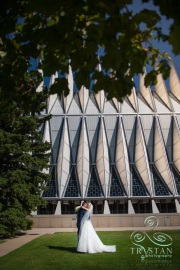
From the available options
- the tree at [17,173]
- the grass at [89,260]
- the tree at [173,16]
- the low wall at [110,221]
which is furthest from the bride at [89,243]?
the low wall at [110,221]

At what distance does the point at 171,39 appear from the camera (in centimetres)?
243

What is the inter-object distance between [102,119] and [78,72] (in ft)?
133

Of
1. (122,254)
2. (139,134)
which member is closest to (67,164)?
(139,134)

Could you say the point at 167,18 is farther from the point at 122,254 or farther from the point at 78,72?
the point at 122,254

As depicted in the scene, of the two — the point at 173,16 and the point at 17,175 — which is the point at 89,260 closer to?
the point at 17,175

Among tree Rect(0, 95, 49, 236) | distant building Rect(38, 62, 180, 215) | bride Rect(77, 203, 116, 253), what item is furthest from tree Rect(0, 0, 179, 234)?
distant building Rect(38, 62, 180, 215)

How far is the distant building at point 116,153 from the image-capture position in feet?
120

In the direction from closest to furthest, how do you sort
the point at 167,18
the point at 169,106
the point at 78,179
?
the point at 167,18
the point at 78,179
the point at 169,106

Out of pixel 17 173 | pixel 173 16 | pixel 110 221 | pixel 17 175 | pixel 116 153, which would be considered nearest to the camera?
pixel 173 16

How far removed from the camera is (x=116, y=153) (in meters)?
41.8

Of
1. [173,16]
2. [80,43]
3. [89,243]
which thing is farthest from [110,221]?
[173,16]

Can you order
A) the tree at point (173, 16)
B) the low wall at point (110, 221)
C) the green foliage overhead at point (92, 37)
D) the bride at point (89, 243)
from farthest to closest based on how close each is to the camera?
the low wall at point (110, 221)
the bride at point (89, 243)
the green foliage overhead at point (92, 37)
the tree at point (173, 16)

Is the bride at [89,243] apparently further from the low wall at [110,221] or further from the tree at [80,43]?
the low wall at [110,221]

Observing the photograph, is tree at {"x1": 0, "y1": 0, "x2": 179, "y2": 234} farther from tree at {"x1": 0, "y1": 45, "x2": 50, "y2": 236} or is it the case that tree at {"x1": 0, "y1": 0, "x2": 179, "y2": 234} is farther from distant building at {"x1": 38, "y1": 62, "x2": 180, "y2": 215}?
distant building at {"x1": 38, "y1": 62, "x2": 180, "y2": 215}
